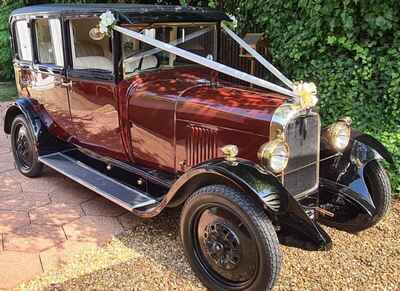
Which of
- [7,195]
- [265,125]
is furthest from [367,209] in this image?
[7,195]

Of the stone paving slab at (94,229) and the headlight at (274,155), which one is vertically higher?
the headlight at (274,155)

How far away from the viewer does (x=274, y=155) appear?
2.69m

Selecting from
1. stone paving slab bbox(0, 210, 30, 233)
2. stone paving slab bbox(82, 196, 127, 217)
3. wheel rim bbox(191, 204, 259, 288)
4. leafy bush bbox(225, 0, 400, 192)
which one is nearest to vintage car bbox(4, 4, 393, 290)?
wheel rim bbox(191, 204, 259, 288)

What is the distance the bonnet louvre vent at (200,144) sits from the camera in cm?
312

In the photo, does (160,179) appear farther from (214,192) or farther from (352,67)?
(352,67)

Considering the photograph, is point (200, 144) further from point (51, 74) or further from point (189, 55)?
point (51, 74)

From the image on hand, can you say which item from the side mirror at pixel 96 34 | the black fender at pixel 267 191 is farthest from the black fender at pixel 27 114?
the black fender at pixel 267 191

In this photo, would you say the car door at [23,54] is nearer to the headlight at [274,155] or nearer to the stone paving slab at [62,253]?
the stone paving slab at [62,253]

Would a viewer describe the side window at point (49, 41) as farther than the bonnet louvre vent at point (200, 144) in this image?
Yes

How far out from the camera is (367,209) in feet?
10.6

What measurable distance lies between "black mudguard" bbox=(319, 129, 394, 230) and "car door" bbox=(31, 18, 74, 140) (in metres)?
2.58

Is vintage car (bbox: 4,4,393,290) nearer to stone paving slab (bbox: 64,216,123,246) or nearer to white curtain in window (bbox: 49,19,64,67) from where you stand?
white curtain in window (bbox: 49,19,64,67)

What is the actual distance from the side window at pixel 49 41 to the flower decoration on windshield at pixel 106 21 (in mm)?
902

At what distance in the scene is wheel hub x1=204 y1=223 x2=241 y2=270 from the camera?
268 centimetres
